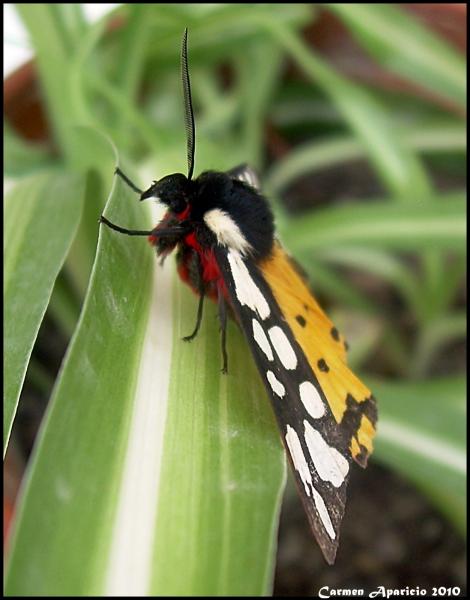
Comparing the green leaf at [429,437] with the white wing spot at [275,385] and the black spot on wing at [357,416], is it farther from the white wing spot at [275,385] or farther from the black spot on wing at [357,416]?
the white wing spot at [275,385]

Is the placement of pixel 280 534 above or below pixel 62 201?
below

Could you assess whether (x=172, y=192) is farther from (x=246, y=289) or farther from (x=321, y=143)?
(x=321, y=143)

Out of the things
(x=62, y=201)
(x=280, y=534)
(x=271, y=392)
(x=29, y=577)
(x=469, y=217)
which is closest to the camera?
(x=29, y=577)

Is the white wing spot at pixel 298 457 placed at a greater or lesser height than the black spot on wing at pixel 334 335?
lesser

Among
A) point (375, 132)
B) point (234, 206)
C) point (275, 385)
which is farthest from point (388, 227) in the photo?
point (275, 385)

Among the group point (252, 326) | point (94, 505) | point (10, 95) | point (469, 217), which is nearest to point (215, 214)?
point (252, 326)

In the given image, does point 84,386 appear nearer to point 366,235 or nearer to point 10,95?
point 366,235

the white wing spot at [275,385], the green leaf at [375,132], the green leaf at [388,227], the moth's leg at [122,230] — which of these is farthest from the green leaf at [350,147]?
the white wing spot at [275,385]
